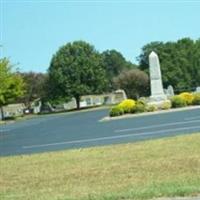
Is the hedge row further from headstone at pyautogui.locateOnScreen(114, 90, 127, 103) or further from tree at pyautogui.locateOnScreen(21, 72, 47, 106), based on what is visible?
tree at pyautogui.locateOnScreen(21, 72, 47, 106)

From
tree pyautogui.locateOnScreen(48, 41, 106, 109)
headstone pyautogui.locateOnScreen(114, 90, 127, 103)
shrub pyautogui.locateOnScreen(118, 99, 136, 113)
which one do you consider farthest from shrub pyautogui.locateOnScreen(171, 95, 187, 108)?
headstone pyautogui.locateOnScreen(114, 90, 127, 103)

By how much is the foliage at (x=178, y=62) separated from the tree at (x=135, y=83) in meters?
3.89

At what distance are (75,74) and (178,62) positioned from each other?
22241mm

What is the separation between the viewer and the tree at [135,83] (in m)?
99.8

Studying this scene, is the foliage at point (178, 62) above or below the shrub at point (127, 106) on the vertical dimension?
above

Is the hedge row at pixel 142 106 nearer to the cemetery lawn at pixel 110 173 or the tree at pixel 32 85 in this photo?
the cemetery lawn at pixel 110 173

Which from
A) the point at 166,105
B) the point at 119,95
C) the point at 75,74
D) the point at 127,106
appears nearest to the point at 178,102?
the point at 166,105

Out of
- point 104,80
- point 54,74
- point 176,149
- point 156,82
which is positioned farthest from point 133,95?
point 176,149

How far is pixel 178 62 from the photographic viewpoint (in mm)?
105938

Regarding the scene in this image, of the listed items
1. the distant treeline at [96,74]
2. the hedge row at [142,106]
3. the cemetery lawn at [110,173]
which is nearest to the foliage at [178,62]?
the distant treeline at [96,74]

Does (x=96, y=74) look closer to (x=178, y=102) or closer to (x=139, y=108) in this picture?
(x=178, y=102)

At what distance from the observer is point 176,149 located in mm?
14602

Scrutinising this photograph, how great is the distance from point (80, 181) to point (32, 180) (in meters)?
1.36

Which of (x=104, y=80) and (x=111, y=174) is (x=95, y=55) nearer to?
(x=104, y=80)
